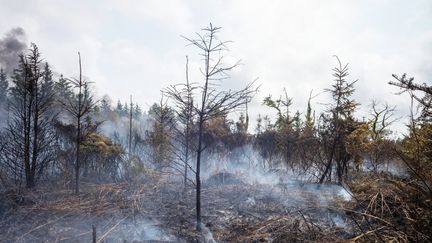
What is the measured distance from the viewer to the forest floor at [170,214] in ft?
25.4

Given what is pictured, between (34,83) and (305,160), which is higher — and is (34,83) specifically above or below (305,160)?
above

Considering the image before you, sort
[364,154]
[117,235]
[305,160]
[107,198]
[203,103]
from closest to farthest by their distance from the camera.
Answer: [117,235] < [203,103] < [107,198] < [364,154] < [305,160]

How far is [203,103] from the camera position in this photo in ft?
28.1

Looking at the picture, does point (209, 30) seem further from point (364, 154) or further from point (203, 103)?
point (364, 154)

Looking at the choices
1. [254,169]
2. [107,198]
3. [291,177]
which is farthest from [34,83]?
[254,169]

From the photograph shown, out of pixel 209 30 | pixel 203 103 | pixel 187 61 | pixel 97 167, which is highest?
pixel 209 30

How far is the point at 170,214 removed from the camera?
9.62 meters

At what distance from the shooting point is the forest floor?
7.76m

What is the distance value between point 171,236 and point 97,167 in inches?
339

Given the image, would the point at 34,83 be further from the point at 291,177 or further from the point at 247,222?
the point at 291,177

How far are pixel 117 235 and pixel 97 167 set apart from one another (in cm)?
821

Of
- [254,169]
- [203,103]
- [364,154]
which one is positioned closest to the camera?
[203,103]

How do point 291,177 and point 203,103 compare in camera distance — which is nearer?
point 203,103

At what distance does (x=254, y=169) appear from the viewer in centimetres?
2003
